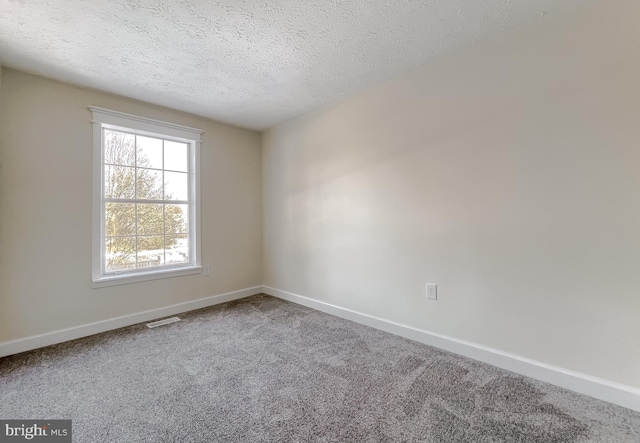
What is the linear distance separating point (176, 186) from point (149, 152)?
0.46 m

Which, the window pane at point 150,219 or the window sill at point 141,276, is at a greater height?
the window pane at point 150,219

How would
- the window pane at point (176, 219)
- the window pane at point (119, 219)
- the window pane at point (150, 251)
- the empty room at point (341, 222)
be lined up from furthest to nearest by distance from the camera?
the window pane at point (176, 219) < the window pane at point (150, 251) < the window pane at point (119, 219) < the empty room at point (341, 222)

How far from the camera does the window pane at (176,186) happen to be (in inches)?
126

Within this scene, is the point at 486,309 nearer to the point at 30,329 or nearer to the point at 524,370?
the point at 524,370

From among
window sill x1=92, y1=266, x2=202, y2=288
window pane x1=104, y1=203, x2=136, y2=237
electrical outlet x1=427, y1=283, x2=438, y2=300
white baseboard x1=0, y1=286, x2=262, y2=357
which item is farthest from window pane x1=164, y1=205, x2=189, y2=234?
electrical outlet x1=427, y1=283, x2=438, y2=300

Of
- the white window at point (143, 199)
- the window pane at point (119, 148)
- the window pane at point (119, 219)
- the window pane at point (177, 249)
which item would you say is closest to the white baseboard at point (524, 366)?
the window pane at point (177, 249)

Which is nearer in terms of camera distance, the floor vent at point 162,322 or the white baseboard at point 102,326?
the white baseboard at point 102,326

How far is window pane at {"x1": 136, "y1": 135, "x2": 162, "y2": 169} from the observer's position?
9.91 ft

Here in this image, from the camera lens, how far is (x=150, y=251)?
307 cm

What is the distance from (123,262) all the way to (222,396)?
2050 millimetres

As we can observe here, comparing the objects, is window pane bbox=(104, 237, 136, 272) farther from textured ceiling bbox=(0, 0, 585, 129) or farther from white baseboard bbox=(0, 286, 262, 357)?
textured ceiling bbox=(0, 0, 585, 129)

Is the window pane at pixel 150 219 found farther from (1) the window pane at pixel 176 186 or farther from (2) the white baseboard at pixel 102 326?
(2) the white baseboard at pixel 102 326

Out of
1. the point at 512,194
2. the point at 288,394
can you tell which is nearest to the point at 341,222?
the point at 512,194

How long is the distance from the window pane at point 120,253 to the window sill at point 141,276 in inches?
4.6
